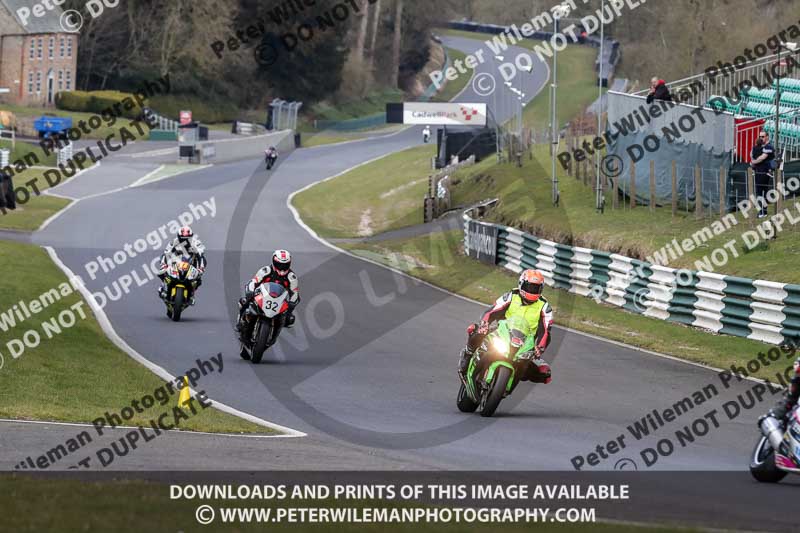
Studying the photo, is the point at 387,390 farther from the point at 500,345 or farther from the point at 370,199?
→ the point at 370,199

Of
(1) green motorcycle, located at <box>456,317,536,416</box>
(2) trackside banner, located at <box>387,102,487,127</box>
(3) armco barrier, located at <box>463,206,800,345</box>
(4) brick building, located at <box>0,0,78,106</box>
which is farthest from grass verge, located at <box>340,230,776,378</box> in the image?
(4) brick building, located at <box>0,0,78,106</box>

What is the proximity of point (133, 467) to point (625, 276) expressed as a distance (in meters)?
15.8

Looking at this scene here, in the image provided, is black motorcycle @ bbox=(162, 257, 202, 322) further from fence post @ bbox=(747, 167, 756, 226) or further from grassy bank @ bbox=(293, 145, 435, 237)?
grassy bank @ bbox=(293, 145, 435, 237)

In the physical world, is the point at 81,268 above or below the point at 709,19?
below

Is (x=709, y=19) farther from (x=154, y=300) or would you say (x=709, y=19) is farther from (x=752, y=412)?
(x=752, y=412)

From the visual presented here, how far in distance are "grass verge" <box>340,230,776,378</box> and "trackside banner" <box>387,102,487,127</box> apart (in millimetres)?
26313

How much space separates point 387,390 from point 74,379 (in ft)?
14.5

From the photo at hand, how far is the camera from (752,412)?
49.1 feet

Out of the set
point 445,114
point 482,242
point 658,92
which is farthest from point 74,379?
point 445,114

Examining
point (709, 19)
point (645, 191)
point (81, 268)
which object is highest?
point (709, 19)

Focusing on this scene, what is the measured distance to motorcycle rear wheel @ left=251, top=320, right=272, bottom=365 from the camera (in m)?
18.1

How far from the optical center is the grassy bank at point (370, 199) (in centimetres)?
4569
